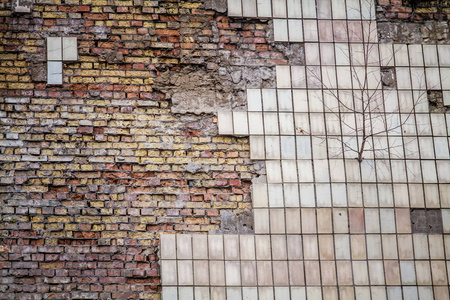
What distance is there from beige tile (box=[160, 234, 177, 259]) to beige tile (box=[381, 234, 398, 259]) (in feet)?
6.26

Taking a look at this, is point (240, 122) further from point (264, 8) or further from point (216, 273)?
point (216, 273)

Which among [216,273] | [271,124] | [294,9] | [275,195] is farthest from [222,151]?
[294,9]

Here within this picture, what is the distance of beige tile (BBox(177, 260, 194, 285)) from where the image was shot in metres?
5.49

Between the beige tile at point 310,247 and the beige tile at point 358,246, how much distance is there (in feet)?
1.10

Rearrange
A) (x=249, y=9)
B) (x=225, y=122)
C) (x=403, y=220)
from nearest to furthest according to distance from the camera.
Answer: (x=403, y=220)
(x=225, y=122)
(x=249, y=9)

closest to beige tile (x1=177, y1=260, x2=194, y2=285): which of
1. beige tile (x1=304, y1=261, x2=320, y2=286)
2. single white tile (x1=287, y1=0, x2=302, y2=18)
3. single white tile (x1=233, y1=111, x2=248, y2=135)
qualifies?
beige tile (x1=304, y1=261, x2=320, y2=286)

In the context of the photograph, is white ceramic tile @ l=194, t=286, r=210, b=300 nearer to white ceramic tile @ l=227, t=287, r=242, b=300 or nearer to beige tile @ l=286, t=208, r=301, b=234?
white ceramic tile @ l=227, t=287, r=242, b=300

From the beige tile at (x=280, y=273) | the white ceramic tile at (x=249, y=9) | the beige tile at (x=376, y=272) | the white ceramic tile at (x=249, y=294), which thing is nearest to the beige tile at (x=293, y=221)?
the beige tile at (x=280, y=273)

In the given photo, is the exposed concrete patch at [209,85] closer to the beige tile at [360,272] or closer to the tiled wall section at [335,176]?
the tiled wall section at [335,176]

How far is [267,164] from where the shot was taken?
580cm

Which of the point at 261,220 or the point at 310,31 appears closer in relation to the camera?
the point at 261,220

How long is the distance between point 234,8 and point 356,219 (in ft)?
7.68

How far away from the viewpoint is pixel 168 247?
18.2 feet

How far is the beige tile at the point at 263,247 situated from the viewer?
220 inches
